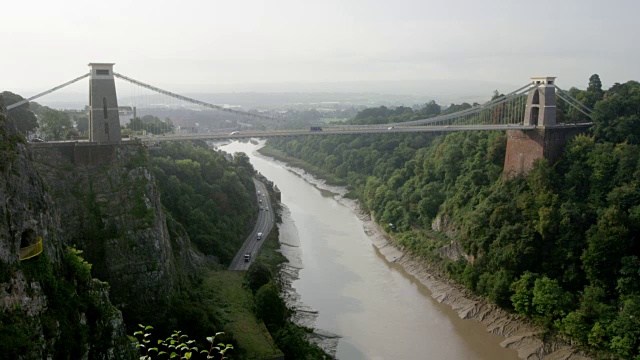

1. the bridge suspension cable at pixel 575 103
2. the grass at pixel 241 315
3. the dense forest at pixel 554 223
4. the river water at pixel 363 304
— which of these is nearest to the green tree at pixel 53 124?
the grass at pixel 241 315

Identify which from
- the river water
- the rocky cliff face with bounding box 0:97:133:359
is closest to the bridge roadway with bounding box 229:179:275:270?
the river water

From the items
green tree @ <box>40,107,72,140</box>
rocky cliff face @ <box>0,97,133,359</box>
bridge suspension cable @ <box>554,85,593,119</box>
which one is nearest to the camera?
rocky cliff face @ <box>0,97,133,359</box>

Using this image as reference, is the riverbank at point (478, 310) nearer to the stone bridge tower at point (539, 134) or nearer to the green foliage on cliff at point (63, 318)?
the stone bridge tower at point (539, 134)

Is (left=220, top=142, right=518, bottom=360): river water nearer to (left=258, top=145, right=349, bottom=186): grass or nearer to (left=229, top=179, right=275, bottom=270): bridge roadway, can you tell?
(left=229, top=179, right=275, bottom=270): bridge roadway

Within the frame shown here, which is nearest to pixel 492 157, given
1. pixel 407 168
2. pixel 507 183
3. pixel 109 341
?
pixel 507 183

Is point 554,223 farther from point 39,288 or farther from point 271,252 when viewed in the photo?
point 39,288

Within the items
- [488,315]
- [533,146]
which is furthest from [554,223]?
[533,146]

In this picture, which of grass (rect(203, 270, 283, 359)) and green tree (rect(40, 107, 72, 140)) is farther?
green tree (rect(40, 107, 72, 140))
